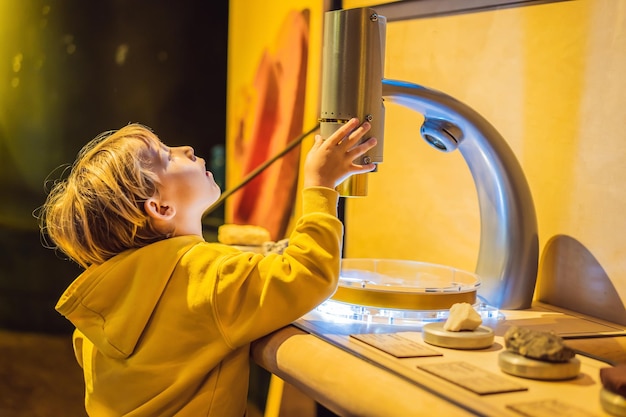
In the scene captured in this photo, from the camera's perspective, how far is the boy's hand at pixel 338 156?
0.83 metres

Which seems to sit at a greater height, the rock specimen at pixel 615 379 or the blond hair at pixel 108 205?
the blond hair at pixel 108 205

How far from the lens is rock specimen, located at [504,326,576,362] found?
0.61m

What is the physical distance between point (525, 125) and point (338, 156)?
328mm

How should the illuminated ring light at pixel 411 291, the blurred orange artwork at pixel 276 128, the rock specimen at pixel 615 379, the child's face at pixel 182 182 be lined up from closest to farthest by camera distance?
the rock specimen at pixel 615 379 → the illuminated ring light at pixel 411 291 → the child's face at pixel 182 182 → the blurred orange artwork at pixel 276 128

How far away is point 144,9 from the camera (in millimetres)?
1731

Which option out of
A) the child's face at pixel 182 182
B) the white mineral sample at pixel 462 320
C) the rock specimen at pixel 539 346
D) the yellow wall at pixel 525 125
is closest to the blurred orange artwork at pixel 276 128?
the yellow wall at pixel 525 125

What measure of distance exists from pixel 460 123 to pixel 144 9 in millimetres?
1090

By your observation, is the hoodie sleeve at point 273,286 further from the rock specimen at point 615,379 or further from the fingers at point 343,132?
the rock specimen at point 615,379

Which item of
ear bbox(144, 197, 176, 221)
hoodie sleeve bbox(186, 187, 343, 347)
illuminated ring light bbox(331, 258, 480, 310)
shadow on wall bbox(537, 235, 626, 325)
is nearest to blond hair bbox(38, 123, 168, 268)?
ear bbox(144, 197, 176, 221)

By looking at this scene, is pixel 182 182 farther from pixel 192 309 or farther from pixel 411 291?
pixel 411 291

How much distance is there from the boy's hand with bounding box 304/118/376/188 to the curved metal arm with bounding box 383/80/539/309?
90 mm

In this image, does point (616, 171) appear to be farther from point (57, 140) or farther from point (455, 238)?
point (57, 140)

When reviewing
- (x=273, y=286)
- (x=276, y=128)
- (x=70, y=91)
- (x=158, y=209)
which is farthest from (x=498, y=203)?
(x=70, y=91)

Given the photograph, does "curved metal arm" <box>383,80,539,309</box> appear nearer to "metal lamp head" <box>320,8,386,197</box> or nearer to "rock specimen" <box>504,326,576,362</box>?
"metal lamp head" <box>320,8,386,197</box>
